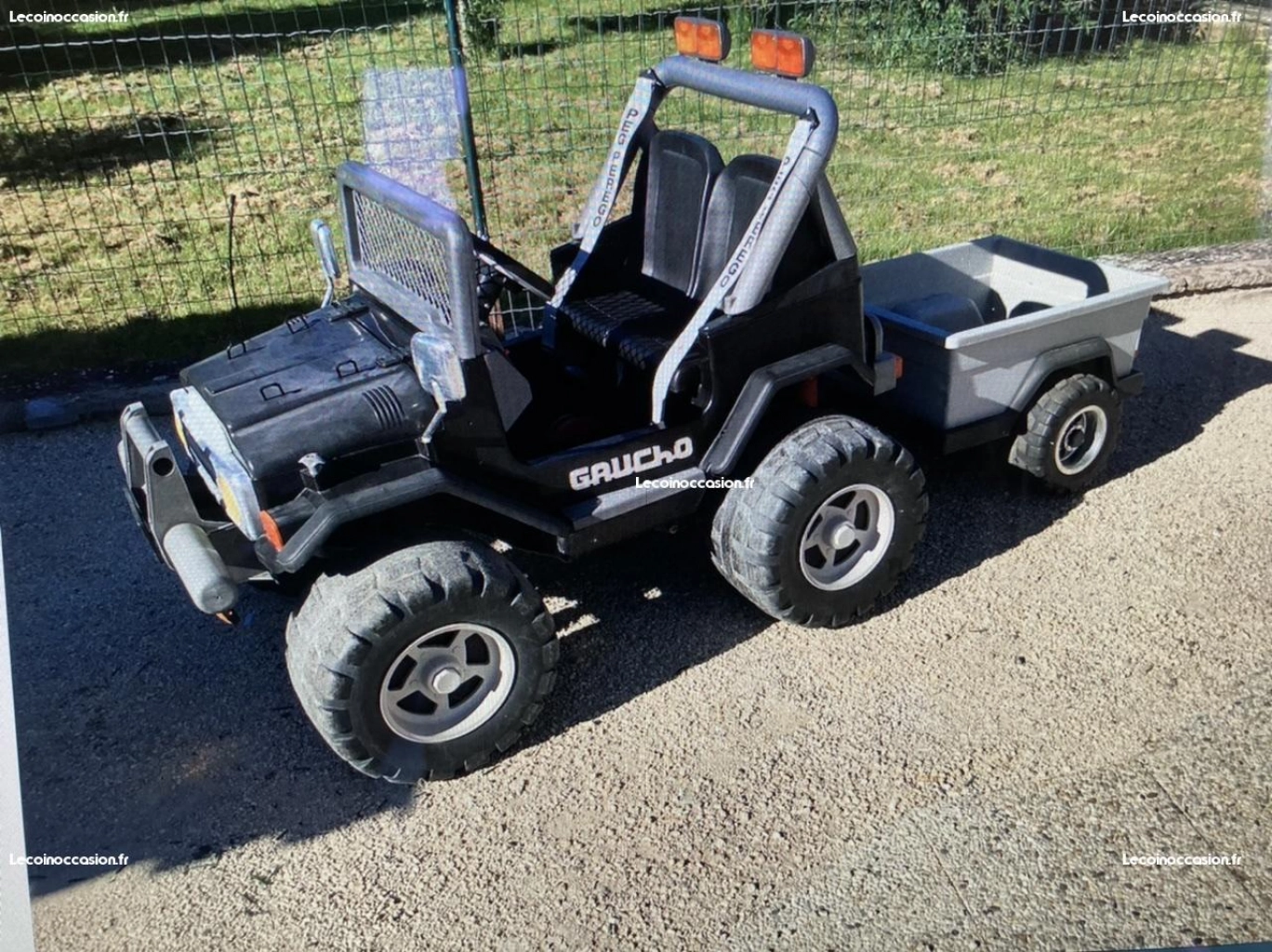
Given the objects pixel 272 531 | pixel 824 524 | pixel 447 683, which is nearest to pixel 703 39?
pixel 824 524

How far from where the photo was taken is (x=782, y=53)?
3.29 m

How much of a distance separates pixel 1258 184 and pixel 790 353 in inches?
219

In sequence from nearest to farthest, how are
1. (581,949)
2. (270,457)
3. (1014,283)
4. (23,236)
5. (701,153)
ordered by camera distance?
(581,949) < (270,457) < (701,153) < (1014,283) < (23,236)

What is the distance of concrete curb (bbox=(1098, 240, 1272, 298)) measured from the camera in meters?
6.08

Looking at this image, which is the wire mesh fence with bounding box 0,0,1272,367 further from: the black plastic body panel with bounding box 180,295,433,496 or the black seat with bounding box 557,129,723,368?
the black plastic body panel with bounding box 180,295,433,496

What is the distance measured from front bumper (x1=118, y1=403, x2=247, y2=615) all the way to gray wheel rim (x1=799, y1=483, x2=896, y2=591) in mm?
1670

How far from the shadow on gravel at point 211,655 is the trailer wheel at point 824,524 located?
25cm

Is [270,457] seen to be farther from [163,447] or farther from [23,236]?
[23,236]

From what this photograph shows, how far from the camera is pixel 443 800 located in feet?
10.2

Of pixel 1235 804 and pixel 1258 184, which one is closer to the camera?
pixel 1235 804

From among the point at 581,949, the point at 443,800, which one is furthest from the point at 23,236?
the point at 581,949

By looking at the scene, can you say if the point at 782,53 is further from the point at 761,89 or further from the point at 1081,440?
the point at 1081,440
